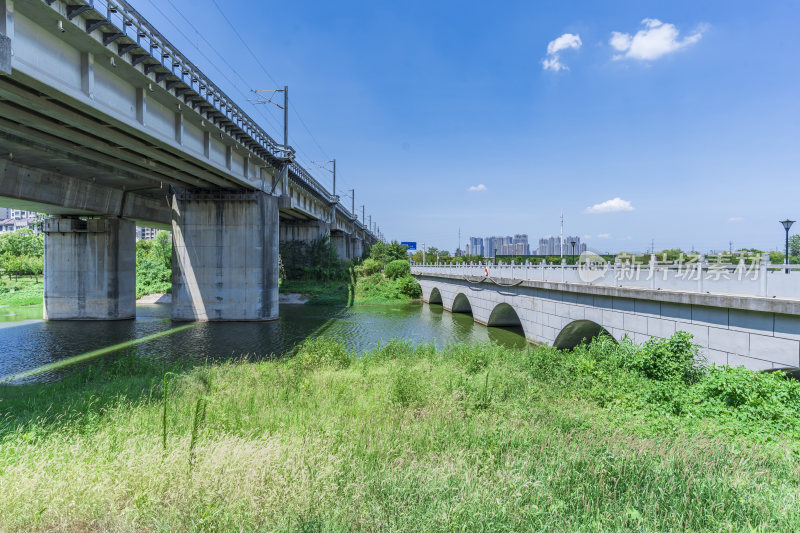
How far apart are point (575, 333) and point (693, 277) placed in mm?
6904

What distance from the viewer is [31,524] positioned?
3.68m

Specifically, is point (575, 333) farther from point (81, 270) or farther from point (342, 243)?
point (342, 243)

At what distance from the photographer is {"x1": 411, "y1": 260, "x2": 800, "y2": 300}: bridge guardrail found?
8.34 m

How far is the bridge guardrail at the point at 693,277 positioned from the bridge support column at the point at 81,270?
95.0 ft

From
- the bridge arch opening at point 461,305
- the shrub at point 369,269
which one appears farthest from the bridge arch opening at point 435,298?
the shrub at point 369,269

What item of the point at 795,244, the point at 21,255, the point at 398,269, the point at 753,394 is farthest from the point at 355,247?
the point at 753,394

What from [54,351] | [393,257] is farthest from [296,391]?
[393,257]

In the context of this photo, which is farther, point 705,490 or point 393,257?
point 393,257

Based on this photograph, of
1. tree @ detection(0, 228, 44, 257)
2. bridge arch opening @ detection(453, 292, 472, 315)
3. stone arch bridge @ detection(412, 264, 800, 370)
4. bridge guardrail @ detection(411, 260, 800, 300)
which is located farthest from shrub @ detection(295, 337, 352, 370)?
tree @ detection(0, 228, 44, 257)

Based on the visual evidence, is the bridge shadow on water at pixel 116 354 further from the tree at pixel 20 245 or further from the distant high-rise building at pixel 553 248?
the tree at pixel 20 245

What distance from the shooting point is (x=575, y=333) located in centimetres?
1675

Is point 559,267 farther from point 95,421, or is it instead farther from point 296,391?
point 95,421

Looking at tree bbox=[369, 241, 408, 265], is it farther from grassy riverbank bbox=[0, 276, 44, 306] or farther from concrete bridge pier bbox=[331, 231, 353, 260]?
grassy riverbank bbox=[0, 276, 44, 306]

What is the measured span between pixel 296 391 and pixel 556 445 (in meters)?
6.41
